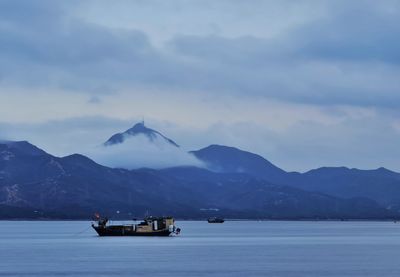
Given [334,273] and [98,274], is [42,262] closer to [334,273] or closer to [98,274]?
[98,274]

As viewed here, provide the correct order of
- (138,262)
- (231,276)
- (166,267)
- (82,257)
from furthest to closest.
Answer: (82,257), (138,262), (166,267), (231,276)

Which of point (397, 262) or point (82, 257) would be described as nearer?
point (397, 262)

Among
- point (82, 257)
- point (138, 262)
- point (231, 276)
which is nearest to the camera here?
point (231, 276)

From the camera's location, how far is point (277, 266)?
149125mm

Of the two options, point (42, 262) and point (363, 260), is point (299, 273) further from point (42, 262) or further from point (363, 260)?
point (42, 262)

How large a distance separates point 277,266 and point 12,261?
157 ft

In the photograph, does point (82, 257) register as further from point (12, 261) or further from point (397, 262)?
point (397, 262)

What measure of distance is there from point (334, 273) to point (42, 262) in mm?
53000

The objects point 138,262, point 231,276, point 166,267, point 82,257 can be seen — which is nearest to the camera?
point 231,276

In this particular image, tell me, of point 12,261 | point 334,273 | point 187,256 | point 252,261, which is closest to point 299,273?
point 334,273

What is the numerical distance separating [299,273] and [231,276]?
11.9 metres

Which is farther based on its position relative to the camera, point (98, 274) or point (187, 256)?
point (187, 256)

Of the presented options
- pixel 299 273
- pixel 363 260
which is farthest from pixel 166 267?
pixel 363 260

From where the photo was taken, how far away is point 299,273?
134750mm
